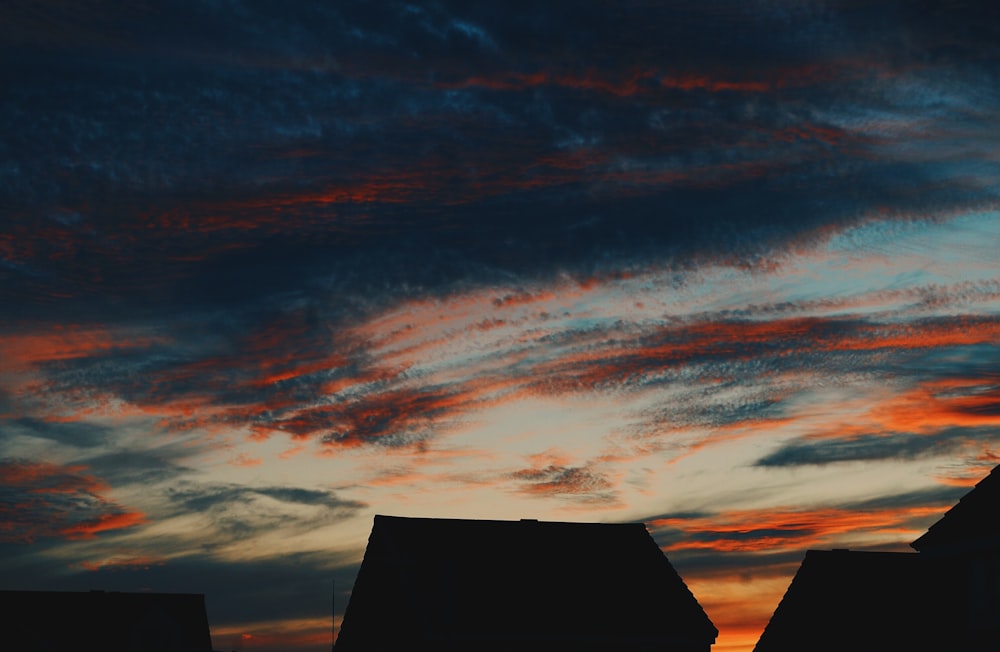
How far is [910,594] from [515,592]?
15.7 metres

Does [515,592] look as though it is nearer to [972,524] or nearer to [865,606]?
[865,606]

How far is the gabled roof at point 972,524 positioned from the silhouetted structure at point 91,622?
5128cm

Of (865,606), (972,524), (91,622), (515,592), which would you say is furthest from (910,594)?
(91,622)

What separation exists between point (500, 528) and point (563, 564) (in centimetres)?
341

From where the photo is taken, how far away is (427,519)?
175ft

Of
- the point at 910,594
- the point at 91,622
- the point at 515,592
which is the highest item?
the point at 91,622

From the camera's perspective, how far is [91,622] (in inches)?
2857

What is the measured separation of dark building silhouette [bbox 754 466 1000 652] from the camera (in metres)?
37.1

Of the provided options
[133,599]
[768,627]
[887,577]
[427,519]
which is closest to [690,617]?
[768,627]

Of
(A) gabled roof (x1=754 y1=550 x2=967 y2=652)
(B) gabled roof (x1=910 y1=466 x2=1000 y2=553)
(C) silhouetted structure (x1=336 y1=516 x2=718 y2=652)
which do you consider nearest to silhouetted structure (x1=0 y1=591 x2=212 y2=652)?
(C) silhouetted structure (x1=336 y1=516 x2=718 y2=652)

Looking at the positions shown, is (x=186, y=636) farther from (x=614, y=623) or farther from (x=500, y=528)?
(x=614, y=623)

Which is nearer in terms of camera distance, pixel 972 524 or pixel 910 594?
pixel 972 524

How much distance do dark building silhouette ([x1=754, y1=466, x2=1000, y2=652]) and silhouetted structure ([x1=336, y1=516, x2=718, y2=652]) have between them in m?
4.09

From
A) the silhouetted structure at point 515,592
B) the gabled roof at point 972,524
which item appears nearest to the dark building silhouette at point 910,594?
the gabled roof at point 972,524
